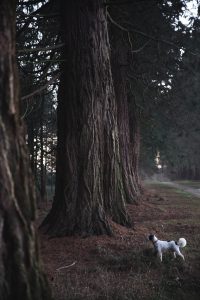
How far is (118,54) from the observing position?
1784 centimetres

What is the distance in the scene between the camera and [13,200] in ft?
12.4

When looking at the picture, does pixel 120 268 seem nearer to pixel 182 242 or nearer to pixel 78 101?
pixel 182 242

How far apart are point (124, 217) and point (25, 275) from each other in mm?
6660

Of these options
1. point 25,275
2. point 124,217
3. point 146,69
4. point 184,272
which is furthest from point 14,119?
point 146,69

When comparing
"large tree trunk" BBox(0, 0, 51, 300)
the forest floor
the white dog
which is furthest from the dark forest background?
Answer: the white dog

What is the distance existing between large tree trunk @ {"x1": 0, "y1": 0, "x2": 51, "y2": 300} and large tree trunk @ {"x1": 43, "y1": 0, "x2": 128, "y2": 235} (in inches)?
203

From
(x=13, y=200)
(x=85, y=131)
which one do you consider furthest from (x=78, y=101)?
(x=13, y=200)

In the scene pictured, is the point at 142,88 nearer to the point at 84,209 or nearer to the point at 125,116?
the point at 125,116

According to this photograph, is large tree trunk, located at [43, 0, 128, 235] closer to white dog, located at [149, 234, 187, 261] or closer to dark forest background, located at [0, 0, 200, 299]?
dark forest background, located at [0, 0, 200, 299]

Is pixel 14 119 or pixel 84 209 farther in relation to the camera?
pixel 84 209

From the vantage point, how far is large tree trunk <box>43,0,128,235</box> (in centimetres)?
924

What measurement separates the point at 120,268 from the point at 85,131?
136 inches

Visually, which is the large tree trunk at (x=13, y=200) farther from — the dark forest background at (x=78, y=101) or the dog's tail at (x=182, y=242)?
the dog's tail at (x=182, y=242)

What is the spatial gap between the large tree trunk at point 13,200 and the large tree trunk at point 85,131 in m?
5.16
